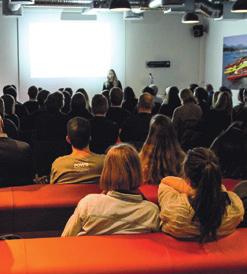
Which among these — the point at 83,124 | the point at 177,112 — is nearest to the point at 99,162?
the point at 83,124

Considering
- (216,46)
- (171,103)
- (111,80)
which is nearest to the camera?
(171,103)

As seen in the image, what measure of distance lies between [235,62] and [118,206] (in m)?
10.1

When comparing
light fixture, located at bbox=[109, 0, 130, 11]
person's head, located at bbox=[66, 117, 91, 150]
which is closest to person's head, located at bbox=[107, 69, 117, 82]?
light fixture, located at bbox=[109, 0, 130, 11]

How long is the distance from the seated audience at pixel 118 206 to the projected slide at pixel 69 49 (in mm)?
10494

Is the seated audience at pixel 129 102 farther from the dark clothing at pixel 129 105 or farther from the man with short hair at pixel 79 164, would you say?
the man with short hair at pixel 79 164

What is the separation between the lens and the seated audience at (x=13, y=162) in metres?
3.52

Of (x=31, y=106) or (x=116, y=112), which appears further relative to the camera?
(x=31, y=106)

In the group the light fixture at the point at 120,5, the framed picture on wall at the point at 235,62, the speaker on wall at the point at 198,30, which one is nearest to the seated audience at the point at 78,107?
the light fixture at the point at 120,5

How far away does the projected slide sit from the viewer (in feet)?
40.5

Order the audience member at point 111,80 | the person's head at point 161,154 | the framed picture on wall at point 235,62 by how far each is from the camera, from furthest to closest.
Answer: the audience member at point 111,80, the framed picture on wall at point 235,62, the person's head at point 161,154

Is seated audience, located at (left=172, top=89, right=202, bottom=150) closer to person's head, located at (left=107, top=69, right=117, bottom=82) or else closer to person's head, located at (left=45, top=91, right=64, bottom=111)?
person's head, located at (left=45, top=91, right=64, bottom=111)

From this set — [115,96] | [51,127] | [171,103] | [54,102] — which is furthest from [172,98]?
[51,127]

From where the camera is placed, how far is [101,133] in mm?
4926

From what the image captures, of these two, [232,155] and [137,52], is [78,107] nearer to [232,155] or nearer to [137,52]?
[232,155]
